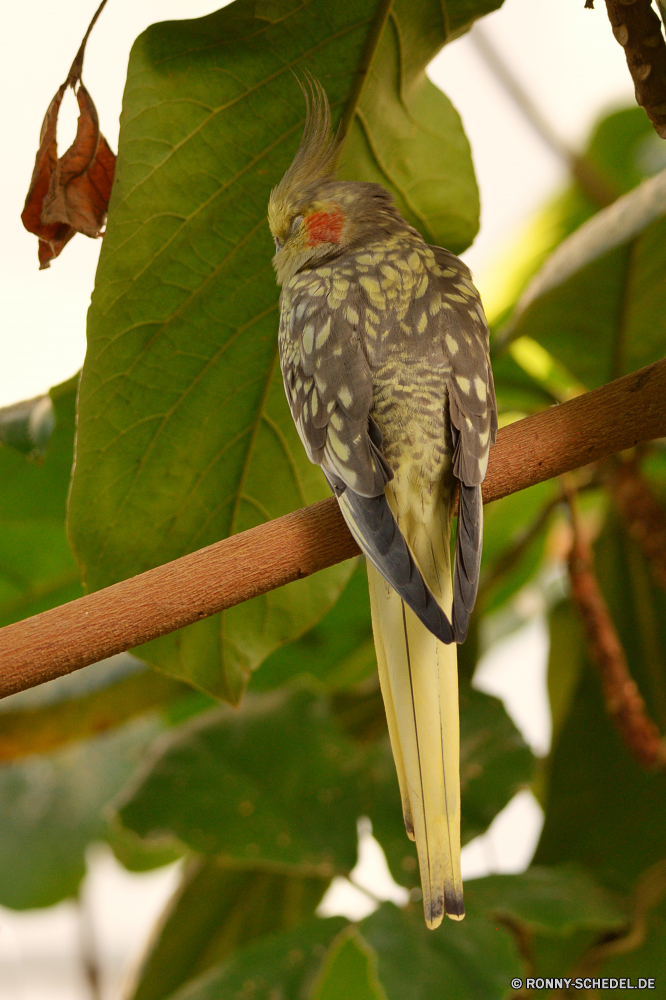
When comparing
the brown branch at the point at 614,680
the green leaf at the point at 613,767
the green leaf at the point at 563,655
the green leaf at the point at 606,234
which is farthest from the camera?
the green leaf at the point at 563,655

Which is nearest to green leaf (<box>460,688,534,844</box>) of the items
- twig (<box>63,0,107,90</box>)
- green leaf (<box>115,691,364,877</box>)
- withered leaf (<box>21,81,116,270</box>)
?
green leaf (<box>115,691,364,877</box>)

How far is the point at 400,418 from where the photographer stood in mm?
871

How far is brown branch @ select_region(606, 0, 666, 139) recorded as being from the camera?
0.78 m

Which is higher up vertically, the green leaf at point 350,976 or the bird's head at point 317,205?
the bird's head at point 317,205

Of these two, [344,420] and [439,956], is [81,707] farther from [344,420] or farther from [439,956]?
[344,420]

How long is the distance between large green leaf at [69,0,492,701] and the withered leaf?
2 cm

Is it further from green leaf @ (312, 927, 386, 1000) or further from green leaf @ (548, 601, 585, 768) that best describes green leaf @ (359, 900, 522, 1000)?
green leaf @ (548, 601, 585, 768)

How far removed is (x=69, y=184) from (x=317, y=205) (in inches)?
11.1

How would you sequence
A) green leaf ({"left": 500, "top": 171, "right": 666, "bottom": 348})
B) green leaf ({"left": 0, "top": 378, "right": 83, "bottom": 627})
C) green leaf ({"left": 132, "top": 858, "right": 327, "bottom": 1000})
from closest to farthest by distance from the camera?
green leaf ({"left": 500, "top": 171, "right": 666, "bottom": 348}) → green leaf ({"left": 0, "top": 378, "right": 83, "bottom": 627}) → green leaf ({"left": 132, "top": 858, "right": 327, "bottom": 1000})

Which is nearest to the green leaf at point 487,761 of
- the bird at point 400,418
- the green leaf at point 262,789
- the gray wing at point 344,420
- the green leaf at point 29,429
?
the green leaf at point 262,789

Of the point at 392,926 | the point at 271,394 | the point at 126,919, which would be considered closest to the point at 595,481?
the point at 271,394

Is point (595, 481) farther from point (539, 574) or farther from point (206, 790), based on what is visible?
point (206, 790)

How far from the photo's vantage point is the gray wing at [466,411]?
30.5 inches

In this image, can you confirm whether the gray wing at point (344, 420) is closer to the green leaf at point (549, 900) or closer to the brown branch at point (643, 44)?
the brown branch at point (643, 44)
